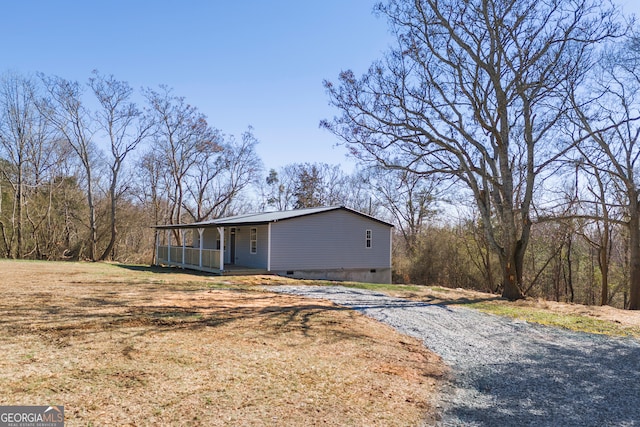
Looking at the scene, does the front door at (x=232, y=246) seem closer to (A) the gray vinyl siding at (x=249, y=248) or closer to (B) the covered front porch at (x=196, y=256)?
(A) the gray vinyl siding at (x=249, y=248)

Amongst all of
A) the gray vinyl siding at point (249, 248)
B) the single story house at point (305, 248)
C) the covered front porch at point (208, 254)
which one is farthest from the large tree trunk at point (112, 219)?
the gray vinyl siding at point (249, 248)

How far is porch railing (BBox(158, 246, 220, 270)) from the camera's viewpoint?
60.5 ft

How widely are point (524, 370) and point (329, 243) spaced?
14.8 meters

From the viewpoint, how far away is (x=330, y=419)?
3812 millimetres

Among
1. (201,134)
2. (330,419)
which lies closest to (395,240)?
(201,134)

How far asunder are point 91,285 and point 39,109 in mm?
20114

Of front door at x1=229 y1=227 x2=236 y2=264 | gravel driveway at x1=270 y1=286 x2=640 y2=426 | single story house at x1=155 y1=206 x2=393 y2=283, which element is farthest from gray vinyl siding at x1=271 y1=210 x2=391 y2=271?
gravel driveway at x1=270 y1=286 x2=640 y2=426

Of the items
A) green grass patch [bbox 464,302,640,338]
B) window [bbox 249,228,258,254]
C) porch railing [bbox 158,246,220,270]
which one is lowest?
green grass patch [bbox 464,302,640,338]

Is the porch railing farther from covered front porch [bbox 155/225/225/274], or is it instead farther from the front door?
the front door

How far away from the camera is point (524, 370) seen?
567 cm

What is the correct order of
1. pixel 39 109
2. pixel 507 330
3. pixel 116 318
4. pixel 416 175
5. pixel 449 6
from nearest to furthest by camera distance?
pixel 116 318 < pixel 507 330 < pixel 449 6 < pixel 416 175 < pixel 39 109

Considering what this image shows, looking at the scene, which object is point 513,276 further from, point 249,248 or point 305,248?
point 249,248

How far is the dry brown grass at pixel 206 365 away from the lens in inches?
147

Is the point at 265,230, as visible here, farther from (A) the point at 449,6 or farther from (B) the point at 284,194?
(B) the point at 284,194
